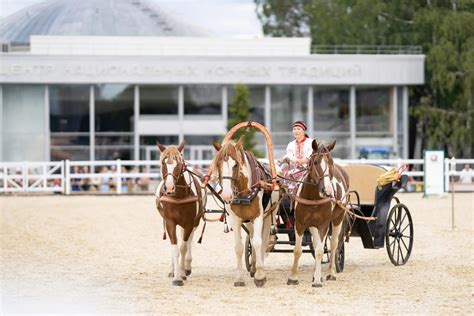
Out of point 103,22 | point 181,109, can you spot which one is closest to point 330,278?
point 181,109

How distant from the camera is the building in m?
51.7

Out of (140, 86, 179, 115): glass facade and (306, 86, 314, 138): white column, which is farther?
(306, 86, 314, 138): white column

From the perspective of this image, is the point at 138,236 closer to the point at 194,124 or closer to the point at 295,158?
the point at 295,158

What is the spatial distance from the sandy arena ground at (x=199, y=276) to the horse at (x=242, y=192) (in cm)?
52

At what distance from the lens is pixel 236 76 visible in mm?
52812

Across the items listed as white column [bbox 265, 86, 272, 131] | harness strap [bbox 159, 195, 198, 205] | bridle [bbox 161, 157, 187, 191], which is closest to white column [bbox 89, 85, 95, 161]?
white column [bbox 265, 86, 272, 131]

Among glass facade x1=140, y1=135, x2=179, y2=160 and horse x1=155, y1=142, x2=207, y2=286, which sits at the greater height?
glass facade x1=140, y1=135, x2=179, y2=160

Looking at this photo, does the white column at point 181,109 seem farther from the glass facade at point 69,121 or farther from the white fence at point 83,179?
the white fence at point 83,179

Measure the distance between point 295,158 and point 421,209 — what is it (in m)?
14.9

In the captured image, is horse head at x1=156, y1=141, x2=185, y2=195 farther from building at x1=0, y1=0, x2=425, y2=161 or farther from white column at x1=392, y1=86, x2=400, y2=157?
white column at x1=392, y1=86, x2=400, y2=157

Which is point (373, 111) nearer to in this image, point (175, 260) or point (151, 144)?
point (151, 144)

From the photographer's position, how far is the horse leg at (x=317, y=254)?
1313 cm

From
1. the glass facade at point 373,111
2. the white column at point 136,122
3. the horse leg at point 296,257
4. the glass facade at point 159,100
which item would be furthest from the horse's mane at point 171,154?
the glass facade at point 373,111

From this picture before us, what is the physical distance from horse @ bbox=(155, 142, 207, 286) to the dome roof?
3916cm
